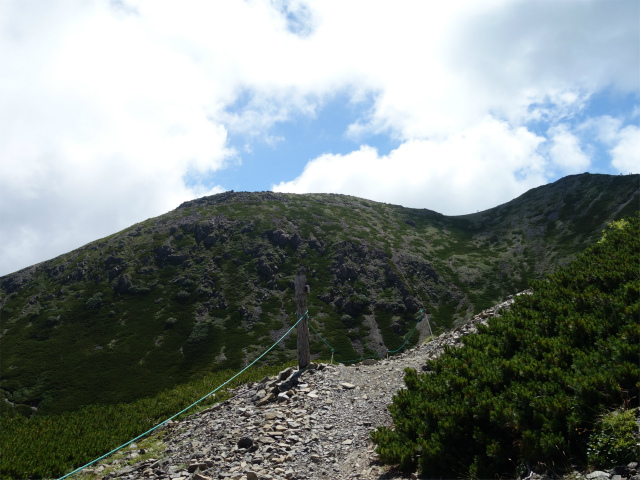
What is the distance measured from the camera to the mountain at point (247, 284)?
78.8m

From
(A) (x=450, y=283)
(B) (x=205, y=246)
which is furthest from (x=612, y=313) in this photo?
(B) (x=205, y=246)

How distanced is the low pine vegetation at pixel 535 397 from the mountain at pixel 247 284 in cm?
6806

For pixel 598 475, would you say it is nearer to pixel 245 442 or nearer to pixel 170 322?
pixel 245 442

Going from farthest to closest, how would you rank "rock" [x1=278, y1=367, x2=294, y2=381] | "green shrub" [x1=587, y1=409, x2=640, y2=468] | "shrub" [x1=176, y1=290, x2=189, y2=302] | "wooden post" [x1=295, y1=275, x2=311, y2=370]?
"shrub" [x1=176, y1=290, x2=189, y2=302] → "wooden post" [x1=295, y1=275, x2=311, y2=370] → "rock" [x1=278, y1=367, x2=294, y2=381] → "green shrub" [x1=587, y1=409, x2=640, y2=468]

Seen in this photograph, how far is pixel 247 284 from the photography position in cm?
10412

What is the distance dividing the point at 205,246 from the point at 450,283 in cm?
7706

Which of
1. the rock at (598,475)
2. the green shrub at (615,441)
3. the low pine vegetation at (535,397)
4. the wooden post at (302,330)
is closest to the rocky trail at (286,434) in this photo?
the wooden post at (302,330)

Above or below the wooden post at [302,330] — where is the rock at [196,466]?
below

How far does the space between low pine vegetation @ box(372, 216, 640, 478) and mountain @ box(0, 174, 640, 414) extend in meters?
68.1

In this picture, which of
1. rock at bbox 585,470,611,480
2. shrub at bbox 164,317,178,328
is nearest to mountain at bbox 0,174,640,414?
shrub at bbox 164,317,178,328

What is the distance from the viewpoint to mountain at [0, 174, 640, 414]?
259 feet

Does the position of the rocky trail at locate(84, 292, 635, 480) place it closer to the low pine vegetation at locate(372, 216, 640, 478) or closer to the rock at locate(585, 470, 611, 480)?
the low pine vegetation at locate(372, 216, 640, 478)

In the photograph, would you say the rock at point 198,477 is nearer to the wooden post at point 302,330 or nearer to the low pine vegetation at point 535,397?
the low pine vegetation at point 535,397

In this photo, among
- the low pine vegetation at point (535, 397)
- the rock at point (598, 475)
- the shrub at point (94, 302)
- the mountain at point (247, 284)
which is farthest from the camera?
the shrub at point (94, 302)
